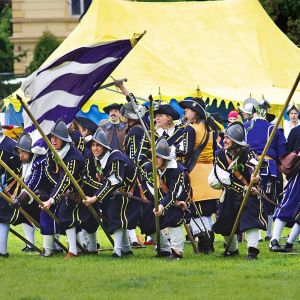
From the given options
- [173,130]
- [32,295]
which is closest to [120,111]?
[173,130]

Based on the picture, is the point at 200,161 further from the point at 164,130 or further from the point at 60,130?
the point at 60,130

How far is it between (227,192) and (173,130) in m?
2.50

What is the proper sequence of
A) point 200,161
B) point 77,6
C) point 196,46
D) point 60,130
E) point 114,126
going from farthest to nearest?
1. point 77,6
2. point 196,46
3. point 114,126
4. point 200,161
5. point 60,130

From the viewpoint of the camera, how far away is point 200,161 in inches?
691

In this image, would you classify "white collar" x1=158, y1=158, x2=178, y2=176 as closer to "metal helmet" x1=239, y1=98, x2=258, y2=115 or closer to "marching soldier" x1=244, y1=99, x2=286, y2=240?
"marching soldier" x1=244, y1=99, x2=286, y2=240

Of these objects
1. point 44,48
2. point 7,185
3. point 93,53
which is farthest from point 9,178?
point 44,48

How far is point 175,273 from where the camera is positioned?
14180mm

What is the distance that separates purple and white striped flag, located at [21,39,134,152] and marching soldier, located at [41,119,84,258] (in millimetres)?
175

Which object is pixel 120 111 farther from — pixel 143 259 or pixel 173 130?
pixel 143 259

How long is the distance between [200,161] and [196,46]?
32.4ft

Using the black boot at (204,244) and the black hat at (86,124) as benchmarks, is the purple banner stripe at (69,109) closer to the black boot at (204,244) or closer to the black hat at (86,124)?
the black boot at (204,244)

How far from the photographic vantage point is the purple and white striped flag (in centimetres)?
1591

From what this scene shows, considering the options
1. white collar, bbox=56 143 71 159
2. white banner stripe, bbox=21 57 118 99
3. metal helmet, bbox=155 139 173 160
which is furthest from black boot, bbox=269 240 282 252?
white banner stripe, bbox=21 57 118 99

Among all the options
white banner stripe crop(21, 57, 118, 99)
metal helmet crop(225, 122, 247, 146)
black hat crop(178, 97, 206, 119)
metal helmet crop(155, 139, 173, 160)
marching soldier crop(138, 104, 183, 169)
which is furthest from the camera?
marching soldier crop(138, 104, 183, 169)
